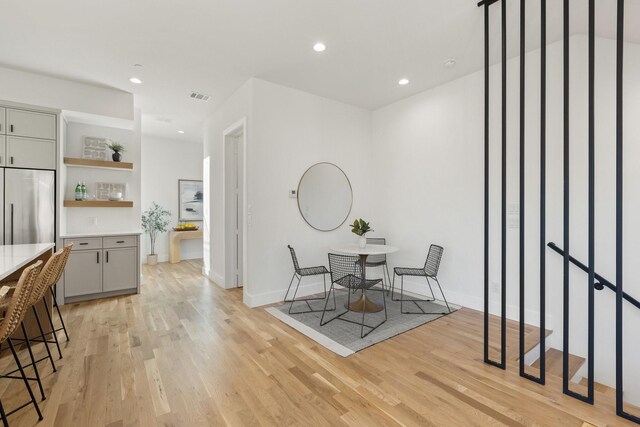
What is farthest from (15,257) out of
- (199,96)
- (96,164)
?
(199,96)

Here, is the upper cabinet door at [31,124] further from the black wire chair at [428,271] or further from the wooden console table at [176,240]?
the black wire chair at [428,271]

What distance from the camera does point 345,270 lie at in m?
3.30

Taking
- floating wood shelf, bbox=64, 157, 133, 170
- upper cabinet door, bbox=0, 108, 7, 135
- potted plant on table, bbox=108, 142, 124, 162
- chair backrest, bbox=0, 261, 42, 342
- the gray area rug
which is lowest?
the gray area rug

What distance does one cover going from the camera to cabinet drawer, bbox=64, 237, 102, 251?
4105 millimetres

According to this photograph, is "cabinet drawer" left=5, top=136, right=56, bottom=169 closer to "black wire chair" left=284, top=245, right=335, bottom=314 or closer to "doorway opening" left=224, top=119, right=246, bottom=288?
"doorway opening" left=224, top=119, right=246, bottom=288

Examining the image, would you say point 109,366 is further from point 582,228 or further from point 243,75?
point 582,228

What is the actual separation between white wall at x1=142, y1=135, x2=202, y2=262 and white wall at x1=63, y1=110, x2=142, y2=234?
2.28 meters

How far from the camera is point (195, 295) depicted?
14.6 feet

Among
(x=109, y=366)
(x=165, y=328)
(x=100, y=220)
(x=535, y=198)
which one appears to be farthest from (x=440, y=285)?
(x=100, y=220)

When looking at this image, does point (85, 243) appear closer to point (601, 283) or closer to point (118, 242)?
point (118, 242)

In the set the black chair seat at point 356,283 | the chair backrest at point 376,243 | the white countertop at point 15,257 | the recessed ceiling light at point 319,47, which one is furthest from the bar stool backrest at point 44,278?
the chair backrest at point 376,243

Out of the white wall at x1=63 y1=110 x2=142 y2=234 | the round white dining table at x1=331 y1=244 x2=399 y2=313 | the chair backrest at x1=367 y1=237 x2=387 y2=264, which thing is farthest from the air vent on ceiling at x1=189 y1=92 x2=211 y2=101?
the chair backrest at x1=367 y1=237 x2=387 y2=264

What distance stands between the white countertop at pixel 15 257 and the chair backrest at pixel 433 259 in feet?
12.9

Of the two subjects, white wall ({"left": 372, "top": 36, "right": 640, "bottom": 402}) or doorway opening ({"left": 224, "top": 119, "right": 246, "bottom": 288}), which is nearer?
white wall ({"left": 372, "top": 36, "right": 640, "bottom": 402})
